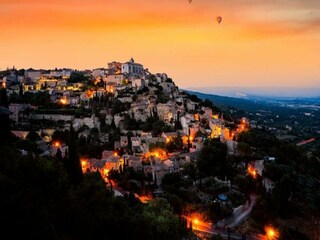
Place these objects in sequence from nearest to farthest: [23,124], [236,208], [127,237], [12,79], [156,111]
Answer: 1. [127,237]
2. [236,208]
3. [23,124]
4. [156,111]
5. [12,79]

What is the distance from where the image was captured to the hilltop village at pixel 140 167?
402 inches

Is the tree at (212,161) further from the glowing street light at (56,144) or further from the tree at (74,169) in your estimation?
the tree at (74,169)

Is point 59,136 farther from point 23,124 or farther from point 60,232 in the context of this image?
point 60,232

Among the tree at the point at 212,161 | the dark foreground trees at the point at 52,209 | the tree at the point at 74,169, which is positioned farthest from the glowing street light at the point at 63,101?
the dark foreground trees at the point at 52,209

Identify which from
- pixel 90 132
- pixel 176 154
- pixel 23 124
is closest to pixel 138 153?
pixel 176 154

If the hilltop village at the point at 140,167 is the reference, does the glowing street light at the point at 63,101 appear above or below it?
above

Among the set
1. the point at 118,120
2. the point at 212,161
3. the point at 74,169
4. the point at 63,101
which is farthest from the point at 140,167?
the point at 63,101

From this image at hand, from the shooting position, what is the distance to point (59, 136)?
28953 millimetres

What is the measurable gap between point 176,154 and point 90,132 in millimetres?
8051

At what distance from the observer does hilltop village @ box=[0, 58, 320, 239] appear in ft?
33.5

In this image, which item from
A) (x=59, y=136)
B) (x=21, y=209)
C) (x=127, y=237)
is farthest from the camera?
(x=59, y=136)

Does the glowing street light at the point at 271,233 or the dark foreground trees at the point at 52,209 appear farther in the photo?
the glowing street light at the point at 271,233

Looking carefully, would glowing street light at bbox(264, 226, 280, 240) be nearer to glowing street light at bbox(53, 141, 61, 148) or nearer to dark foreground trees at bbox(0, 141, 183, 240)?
dark foreground trees at bbox(0, 141, 183, 240)

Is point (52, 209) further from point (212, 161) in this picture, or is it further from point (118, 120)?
point (118, 120)
